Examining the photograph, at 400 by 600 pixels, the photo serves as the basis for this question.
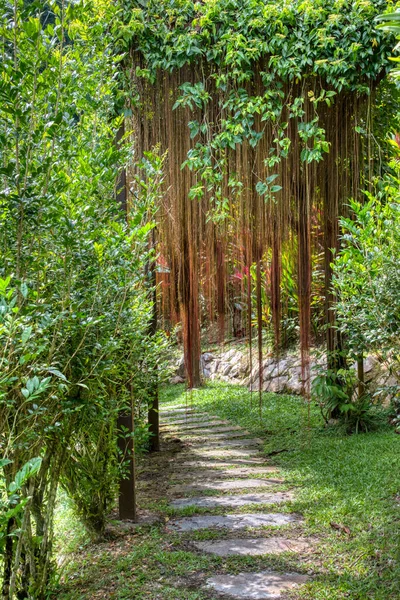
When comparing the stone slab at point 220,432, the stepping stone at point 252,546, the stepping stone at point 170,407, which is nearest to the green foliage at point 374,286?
the stepping stone at point 252,546

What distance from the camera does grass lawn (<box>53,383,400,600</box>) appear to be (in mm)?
2422

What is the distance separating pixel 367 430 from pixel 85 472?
2.89 metres

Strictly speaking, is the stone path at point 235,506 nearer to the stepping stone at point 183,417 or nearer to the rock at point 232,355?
the stepping stone at point 183,417

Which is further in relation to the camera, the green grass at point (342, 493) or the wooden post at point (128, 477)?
the wooden post at point (128, 477)

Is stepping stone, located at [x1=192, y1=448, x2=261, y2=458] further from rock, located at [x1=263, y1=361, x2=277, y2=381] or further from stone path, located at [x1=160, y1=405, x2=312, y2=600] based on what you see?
rock, located at [x1=263, y1=361, x2=277, y2=381]

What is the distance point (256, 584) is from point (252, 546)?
40 centimetres

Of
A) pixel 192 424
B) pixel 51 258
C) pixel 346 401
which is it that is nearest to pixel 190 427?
pixel 192 424

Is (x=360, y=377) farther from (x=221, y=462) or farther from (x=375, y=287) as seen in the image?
(x=375, y=287)

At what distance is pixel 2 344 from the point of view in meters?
1.54

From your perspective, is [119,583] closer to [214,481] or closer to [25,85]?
[214,481]

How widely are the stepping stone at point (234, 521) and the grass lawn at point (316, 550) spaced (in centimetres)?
9

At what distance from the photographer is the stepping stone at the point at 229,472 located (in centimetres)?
416

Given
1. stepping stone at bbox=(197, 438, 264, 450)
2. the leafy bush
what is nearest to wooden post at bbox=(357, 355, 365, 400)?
stepping stone at bbox=(197, 438, 264, 450)

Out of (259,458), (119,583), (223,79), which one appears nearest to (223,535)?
(119,583)
